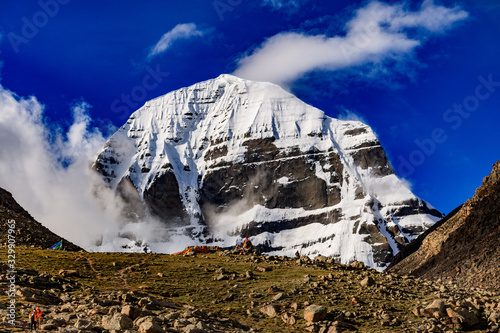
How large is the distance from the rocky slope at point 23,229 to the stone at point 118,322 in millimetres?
38631

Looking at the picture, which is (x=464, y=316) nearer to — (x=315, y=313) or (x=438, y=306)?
(x=438, y=306)

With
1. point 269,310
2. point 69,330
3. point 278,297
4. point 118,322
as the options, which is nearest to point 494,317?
point 278,297

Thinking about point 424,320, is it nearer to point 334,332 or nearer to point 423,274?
point 334,332

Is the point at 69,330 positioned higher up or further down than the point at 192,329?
higher up

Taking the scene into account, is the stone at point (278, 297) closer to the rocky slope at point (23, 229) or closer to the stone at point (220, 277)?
the stone at point (220, 277)

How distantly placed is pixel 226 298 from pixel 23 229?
38213mm

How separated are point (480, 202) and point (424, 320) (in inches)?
2823

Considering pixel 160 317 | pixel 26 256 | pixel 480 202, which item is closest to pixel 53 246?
pixel 26 256

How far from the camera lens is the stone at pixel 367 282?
152ft

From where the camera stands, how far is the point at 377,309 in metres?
41.2

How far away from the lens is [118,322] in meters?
29.1

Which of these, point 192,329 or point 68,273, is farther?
point 68,273

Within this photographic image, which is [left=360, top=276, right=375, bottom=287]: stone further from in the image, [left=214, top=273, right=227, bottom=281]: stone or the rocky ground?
[left=214, top=273, right=227, bottom=281]: stone

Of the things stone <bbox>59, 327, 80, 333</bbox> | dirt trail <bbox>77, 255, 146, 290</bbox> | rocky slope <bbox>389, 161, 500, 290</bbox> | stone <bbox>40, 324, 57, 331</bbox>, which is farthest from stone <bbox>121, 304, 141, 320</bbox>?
rocky slope <bbox>389, 161, 500, 290</bbox>
